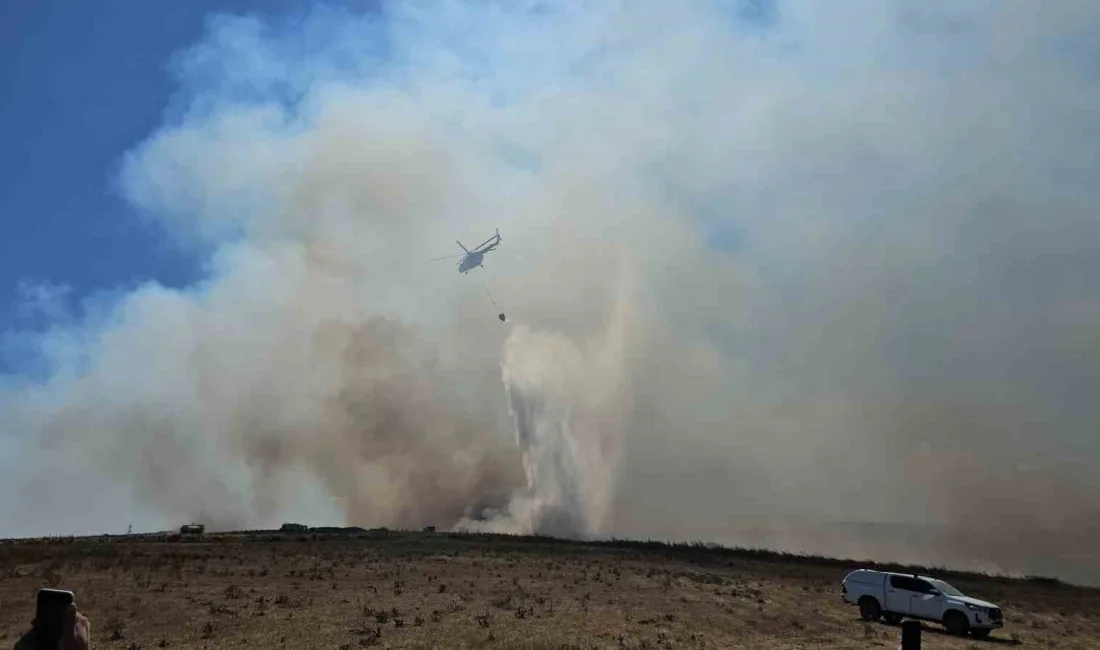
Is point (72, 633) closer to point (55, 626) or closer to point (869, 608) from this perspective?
point (55, 626)

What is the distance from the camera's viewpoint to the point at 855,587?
3856cm

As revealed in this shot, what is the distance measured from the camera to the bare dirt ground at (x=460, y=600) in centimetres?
2797

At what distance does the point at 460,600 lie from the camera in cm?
3572

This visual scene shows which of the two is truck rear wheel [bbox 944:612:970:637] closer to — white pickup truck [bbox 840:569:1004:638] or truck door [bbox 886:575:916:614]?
white pickup truck [bbox 840:569:1004:638]

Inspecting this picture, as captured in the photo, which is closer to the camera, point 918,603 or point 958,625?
point 958,625

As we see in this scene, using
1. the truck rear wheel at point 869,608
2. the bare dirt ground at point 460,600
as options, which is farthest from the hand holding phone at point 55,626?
the truck rear wheel at point 869,608

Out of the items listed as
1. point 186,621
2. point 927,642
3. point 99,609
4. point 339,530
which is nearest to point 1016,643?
point 927,642

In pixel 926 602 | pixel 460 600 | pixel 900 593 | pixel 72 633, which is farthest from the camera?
pixel 900 593

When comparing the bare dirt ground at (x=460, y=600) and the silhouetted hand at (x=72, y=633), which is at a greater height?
the silhouetted hand at (x=72, y=633)

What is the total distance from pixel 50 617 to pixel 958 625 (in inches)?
1473

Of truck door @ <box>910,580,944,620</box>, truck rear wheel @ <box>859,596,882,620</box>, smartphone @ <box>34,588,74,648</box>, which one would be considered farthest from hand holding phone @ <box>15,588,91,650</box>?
truck door @ <box>910,580,944,620</box>

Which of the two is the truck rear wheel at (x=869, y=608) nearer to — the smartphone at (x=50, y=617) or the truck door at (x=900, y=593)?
the truck door at (x=900, y=593)

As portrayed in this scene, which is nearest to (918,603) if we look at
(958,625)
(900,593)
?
(900,593)

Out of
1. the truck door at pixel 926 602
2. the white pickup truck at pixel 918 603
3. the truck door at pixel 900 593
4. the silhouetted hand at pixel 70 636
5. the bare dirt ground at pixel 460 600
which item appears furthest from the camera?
the truck door at pixel 900 593
